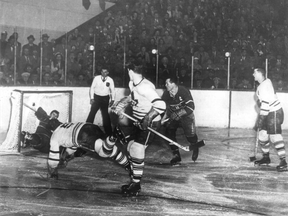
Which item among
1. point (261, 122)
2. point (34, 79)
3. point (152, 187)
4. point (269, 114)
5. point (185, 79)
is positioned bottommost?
point (152, 187)

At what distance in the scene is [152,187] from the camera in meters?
5.47

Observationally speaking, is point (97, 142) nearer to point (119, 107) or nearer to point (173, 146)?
point (119, 107)

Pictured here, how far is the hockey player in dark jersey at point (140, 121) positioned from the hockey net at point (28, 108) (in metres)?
3.01

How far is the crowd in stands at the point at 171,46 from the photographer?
37.1ft

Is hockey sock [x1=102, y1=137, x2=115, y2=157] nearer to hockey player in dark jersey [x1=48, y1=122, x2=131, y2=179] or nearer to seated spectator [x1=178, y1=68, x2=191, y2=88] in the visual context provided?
hockey player in dark jersey [x1=48, y1=122, x2=131, y2=179]

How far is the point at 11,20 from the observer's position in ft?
39.9

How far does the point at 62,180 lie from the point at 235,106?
6.95 m

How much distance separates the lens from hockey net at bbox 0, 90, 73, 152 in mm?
7812

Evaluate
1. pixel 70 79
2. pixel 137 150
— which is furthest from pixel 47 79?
pixel 137 150

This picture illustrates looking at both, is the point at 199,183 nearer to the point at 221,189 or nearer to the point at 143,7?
the point at 221,189

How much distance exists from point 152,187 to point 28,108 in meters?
3.87

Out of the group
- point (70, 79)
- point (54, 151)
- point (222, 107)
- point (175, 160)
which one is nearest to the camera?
point (54, 151)

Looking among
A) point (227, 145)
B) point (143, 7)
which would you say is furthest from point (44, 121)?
point (143, 7)

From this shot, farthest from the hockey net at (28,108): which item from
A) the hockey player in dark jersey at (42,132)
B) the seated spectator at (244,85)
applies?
the seated spectator at (244,85)
